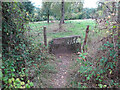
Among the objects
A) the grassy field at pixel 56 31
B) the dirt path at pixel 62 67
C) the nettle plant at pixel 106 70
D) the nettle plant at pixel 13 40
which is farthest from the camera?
the grassy field at pixel 56 31

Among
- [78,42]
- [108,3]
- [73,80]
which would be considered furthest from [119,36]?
[78,42]

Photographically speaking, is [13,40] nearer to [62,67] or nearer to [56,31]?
[62,67]

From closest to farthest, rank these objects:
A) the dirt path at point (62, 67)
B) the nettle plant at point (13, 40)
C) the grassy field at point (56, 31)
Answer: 1. the nettle plant at point (13, 40)
2. the dirt path at point (62, 67)
3. the grassy field at point (56, 31)

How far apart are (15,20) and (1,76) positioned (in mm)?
1682

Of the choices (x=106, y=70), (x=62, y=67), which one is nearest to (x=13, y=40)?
(x=62, y=67)

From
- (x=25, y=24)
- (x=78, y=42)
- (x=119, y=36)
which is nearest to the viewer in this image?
(x=119, y=36)

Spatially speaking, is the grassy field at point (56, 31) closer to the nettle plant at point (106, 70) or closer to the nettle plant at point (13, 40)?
the nettle plant at point (13, 40)

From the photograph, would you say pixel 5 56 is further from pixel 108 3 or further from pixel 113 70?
pixel 108 3

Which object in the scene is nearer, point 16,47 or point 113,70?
point 113,70

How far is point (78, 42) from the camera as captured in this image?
5535mm

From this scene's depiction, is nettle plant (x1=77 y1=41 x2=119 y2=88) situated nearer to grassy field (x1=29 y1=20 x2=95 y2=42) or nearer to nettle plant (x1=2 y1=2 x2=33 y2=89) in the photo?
nettle plant (x1=2 y1=2 x2=33 y2=89)

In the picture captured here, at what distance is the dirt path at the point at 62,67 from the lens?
331 cm

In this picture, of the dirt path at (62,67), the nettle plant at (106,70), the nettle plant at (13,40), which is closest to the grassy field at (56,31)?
the nettle plant at (13,40)

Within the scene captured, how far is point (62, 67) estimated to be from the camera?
430 cm
